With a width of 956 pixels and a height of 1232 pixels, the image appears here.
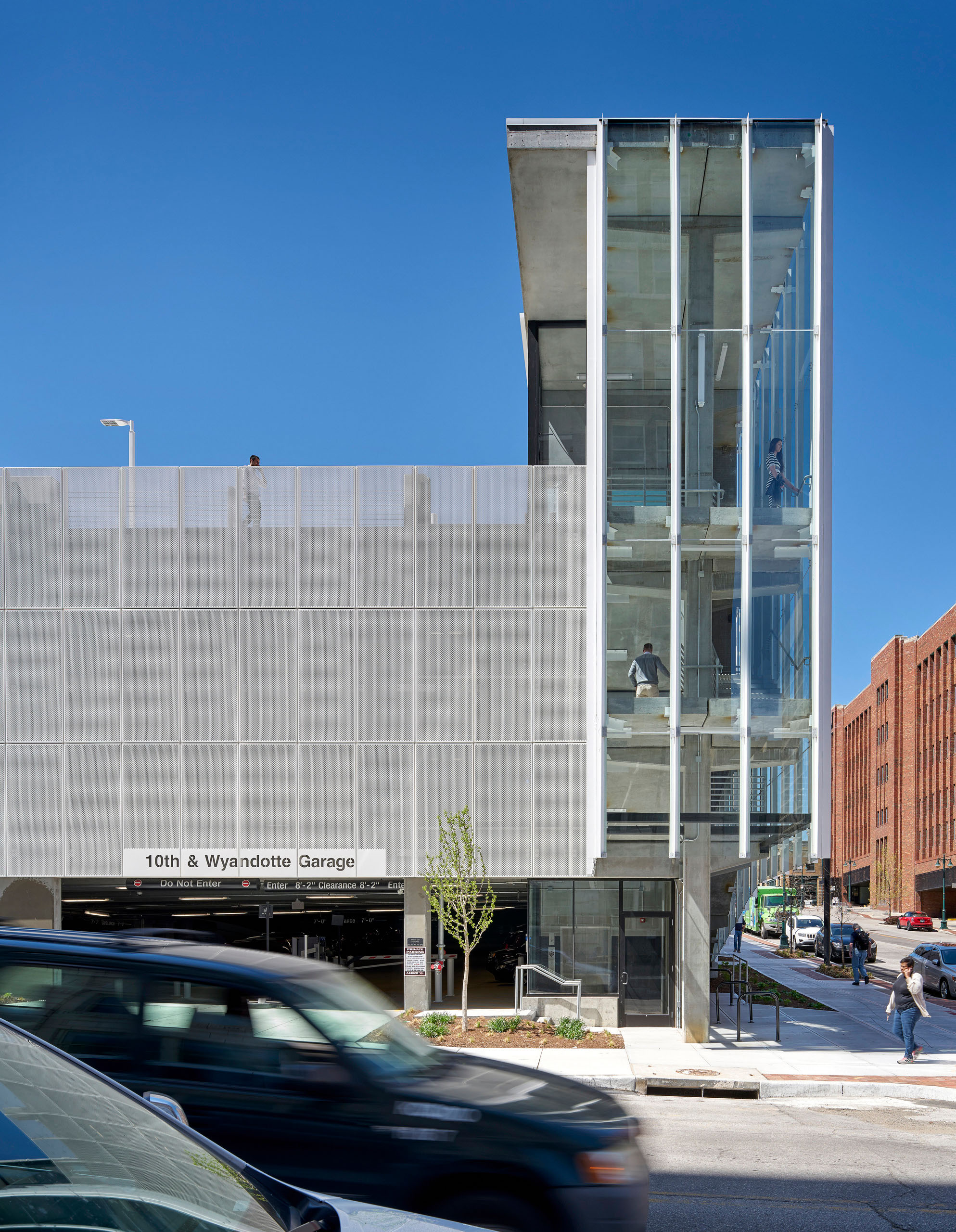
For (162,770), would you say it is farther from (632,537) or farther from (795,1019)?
(795,1019)

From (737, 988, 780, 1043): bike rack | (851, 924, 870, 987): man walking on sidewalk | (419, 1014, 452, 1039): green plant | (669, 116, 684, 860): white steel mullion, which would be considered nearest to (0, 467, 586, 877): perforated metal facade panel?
(669, 116, 684, 860): white steel mullion

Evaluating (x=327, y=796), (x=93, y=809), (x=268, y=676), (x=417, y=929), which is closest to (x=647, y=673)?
(x=327, y=796)

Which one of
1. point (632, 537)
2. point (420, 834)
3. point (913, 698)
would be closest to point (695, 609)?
point (632, 537)

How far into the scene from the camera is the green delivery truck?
52438 millimetres

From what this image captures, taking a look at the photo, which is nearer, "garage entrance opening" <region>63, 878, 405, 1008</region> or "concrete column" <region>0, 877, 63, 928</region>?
"concrete column" <region>0, 877, 63, 928</region>

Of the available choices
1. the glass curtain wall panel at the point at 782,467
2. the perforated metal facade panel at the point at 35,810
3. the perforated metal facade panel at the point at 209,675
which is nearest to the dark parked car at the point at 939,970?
the glass curtain wall panel at the point at 782,467

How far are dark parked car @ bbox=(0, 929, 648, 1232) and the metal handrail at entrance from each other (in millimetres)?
15140

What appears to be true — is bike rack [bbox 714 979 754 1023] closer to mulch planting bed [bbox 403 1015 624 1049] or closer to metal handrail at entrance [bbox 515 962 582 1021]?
mulch planting bed [bbox 403 1015 624 1049]

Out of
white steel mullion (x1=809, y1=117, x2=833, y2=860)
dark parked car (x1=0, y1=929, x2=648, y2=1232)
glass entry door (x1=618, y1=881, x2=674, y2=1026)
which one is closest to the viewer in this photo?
dark parked car (x1=0, y1=929, x2=648, y2=1232)

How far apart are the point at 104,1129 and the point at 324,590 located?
1886 centimetres

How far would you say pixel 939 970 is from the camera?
26391 millimetres

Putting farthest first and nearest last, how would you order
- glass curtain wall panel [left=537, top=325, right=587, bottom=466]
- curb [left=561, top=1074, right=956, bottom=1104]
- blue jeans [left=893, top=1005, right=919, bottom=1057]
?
1. glass curtain wall panel [left=537, top=325, right=587, bottom=466]
2. blue jeans [left=893, top=1005, right=919, bottom=1057]
3. curb [left=561, top=1074, right=956, bottom=1104]

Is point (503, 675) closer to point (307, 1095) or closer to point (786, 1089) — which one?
point (786, 1089)

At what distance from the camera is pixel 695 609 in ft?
64.2
